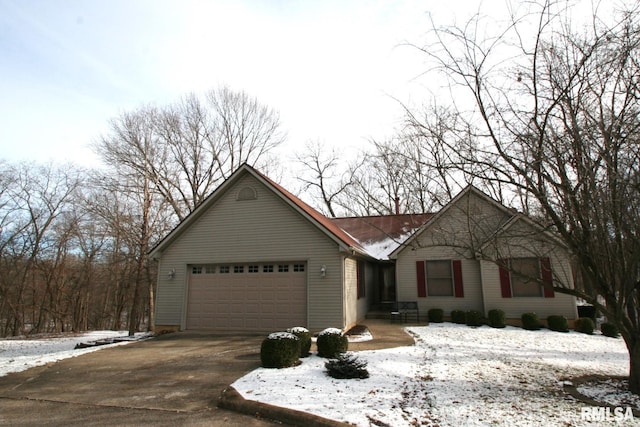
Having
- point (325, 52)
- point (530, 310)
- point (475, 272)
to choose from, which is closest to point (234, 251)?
point (325, 52)

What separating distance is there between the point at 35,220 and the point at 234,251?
2045cm

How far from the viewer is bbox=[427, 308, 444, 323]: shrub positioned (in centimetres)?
1400

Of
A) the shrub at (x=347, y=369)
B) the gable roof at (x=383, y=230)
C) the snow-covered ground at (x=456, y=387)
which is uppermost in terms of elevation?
the gable roof at (x=383, y=230)

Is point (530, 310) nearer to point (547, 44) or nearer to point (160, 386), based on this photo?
point (547, 44)

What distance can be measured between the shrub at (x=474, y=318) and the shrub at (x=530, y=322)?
1.43 meters

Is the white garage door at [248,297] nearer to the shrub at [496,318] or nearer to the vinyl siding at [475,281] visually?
the vinyl siding at [475,281]

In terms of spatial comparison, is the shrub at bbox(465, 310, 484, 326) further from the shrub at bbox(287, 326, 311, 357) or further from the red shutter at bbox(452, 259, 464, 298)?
the shrub at bbox(287, 326, 311, 357)

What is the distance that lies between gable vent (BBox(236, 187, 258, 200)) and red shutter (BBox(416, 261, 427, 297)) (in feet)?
25.0

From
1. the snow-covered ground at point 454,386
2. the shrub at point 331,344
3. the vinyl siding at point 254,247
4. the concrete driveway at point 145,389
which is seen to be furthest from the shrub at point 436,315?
the shrub at point 331,344

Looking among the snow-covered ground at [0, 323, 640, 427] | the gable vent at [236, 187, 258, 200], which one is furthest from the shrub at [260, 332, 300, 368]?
the gable vent at [236, 187, 258, 200]

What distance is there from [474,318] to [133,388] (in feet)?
37.7

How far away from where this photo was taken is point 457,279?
14.6m

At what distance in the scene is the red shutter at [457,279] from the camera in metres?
14.5

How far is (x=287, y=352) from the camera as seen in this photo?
7.13 metres
